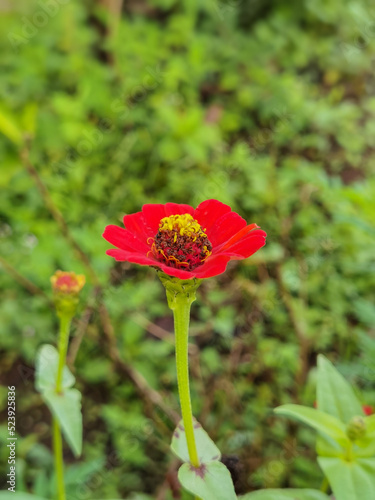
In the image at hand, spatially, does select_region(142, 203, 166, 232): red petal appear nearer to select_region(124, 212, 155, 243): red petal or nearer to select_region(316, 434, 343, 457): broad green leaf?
select_region(124, 212, 155, 243): red petal

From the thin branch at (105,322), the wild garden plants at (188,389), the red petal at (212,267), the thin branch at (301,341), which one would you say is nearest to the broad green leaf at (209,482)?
the wild garden plants at (188,389)

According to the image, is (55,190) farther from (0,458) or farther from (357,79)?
(357,79)

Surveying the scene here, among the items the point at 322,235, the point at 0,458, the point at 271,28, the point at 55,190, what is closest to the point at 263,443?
the point at 0,458

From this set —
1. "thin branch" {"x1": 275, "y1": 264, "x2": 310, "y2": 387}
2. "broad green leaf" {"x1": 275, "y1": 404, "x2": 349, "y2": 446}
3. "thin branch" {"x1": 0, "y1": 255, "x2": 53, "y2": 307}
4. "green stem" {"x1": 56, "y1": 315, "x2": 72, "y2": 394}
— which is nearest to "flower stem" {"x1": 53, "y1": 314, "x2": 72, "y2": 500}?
"green stem" {"x1": 56, "y1": 315, "x2": 72, "y2": 394}

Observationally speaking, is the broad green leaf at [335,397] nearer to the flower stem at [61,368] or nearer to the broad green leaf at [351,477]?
the broad green leaf at [351,477]

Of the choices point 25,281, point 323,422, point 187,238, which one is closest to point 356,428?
point 323,422

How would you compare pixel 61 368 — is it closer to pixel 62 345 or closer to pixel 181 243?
pixel 62 345
